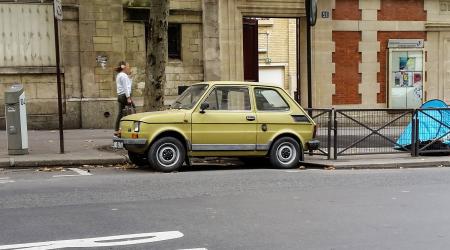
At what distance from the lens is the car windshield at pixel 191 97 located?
1040cm

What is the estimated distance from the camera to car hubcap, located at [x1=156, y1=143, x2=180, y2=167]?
1005 cm

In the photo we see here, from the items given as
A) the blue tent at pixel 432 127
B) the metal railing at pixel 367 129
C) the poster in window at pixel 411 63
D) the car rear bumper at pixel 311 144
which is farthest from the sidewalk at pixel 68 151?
the poster in window at pixel 411 63

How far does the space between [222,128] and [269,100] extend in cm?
113

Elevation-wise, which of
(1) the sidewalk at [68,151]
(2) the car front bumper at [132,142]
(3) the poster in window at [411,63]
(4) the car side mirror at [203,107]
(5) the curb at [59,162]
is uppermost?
(3) the poster in window at [411,63]

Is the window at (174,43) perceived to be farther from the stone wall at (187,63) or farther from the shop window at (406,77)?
the shop window at (406,77)

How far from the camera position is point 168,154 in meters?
10.1

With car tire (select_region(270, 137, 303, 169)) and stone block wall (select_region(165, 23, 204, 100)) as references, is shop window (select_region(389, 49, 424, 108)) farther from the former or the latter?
car tire (select_region(270, 137, 303, 169))

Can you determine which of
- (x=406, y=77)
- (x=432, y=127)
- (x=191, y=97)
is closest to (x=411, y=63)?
(x=406, y=77)

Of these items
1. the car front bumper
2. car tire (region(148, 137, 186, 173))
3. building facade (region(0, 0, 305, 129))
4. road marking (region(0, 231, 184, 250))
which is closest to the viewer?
road marking (region(0, 231, 184, 250))

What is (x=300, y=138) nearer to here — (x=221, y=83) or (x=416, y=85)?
(x=221, y=83)

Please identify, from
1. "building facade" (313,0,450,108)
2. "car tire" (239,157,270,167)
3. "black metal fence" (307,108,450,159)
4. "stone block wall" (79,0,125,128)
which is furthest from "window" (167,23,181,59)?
"car tire" (239,157,270,167)

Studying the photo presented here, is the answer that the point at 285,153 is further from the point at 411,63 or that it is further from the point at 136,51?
the point at 411,63

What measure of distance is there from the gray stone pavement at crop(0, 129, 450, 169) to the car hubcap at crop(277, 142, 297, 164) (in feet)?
2.21

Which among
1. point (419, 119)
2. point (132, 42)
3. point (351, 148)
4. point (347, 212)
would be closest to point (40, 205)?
point (347, 212)
